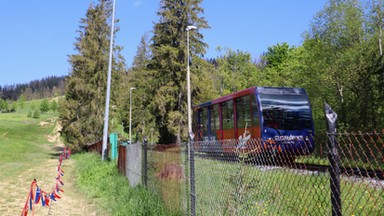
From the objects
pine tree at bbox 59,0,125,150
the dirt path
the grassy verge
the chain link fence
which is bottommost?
the dirt path

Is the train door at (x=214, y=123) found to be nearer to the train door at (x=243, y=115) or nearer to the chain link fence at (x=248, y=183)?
the train door at (x=243, y=115)

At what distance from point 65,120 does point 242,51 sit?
3209cm

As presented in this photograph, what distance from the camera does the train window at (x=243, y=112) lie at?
16.5 meters

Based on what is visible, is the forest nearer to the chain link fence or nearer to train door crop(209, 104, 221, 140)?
train door crop(209, 104, 221, 140)

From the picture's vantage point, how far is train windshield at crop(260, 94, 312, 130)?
15.6m

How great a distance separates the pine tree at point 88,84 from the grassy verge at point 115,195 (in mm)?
22923

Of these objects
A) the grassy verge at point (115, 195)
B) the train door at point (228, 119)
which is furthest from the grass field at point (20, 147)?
the train door at point (228, 119)

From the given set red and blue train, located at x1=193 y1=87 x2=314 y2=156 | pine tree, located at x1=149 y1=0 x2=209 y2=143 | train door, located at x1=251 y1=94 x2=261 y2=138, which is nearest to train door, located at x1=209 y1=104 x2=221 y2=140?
red and blue train, located at x1=193 y1=87 x2=314 y2=156

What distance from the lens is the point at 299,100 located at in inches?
637

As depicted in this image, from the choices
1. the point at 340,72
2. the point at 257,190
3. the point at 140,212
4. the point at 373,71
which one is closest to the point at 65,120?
the point at 340,72

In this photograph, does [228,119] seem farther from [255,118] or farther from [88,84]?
[88,84]

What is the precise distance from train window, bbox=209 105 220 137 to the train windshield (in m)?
4.90

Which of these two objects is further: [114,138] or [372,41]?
[372,41]

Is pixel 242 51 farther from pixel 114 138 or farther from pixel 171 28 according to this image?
pixel 114 138
